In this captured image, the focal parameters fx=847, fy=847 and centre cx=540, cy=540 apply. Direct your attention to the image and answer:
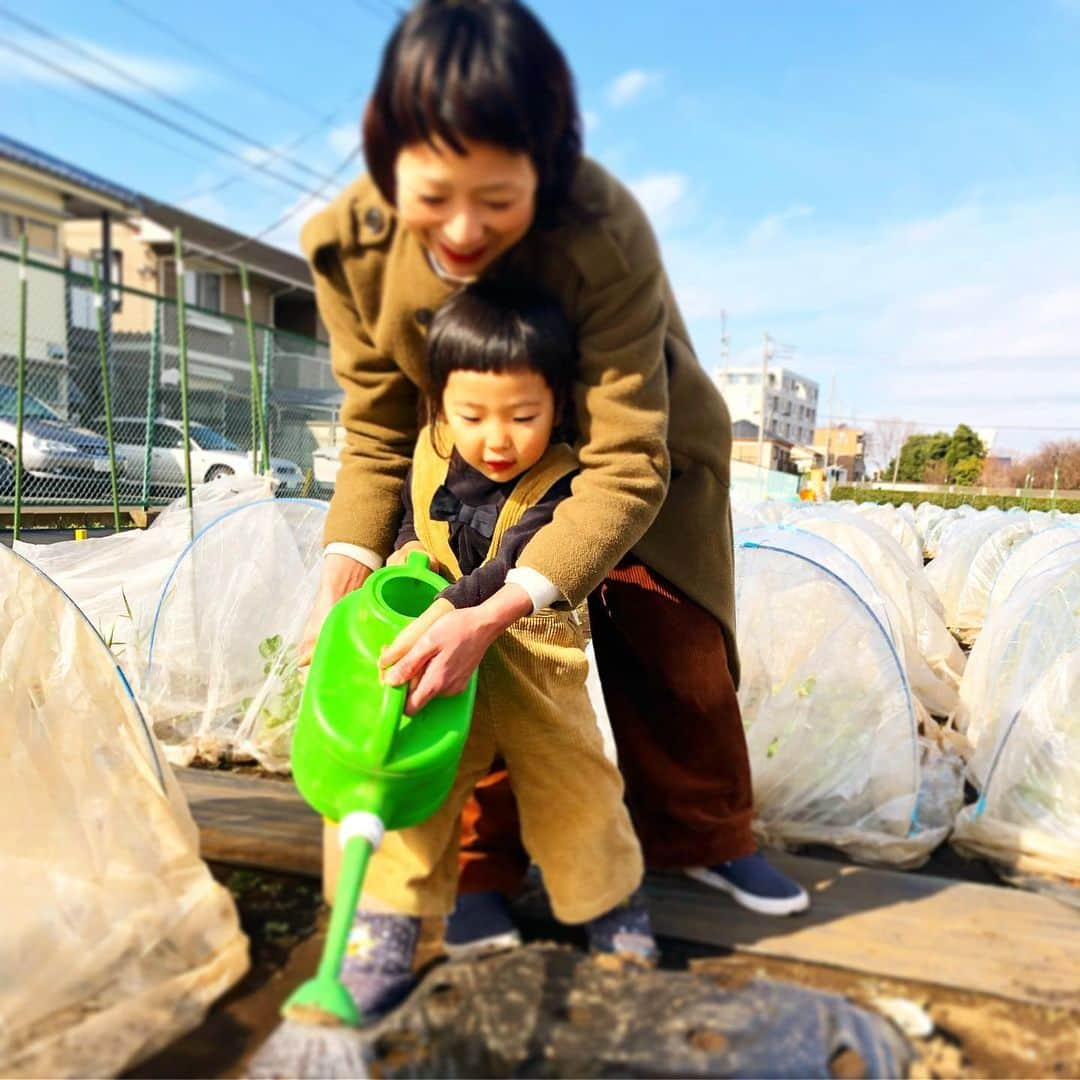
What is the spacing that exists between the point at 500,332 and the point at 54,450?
6624 mm

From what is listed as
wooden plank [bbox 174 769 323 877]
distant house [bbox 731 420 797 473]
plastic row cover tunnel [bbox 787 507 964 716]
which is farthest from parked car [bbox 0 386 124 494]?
distant house [bbox 731 420 797 473]

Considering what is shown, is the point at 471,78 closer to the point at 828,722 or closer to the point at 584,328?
the point at 584,328

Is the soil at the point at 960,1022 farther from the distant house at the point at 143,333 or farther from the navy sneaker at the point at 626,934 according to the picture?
the distant house at the point at 143,333

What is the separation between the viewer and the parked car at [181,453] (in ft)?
23.3

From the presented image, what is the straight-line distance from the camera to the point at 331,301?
1102mm

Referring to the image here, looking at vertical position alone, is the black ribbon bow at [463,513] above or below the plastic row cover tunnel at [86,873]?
above

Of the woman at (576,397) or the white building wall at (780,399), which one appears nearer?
the woman at (576,397)

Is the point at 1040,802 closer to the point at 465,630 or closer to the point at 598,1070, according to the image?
the point at 598,1070

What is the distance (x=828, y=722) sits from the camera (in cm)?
186

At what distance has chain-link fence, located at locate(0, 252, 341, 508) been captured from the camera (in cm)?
645

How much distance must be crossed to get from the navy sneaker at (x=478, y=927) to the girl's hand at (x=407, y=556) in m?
A: 0.50

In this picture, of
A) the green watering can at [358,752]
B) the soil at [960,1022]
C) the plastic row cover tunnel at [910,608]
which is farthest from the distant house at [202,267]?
the soil at [960,1022]

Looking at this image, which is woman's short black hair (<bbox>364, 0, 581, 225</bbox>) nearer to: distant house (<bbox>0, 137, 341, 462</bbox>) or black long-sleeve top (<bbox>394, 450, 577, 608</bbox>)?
black long-sleeve top (<bbox>394, 450, 577, 608</bbox>)

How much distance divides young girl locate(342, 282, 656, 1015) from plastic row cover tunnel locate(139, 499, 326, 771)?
3.39ft
